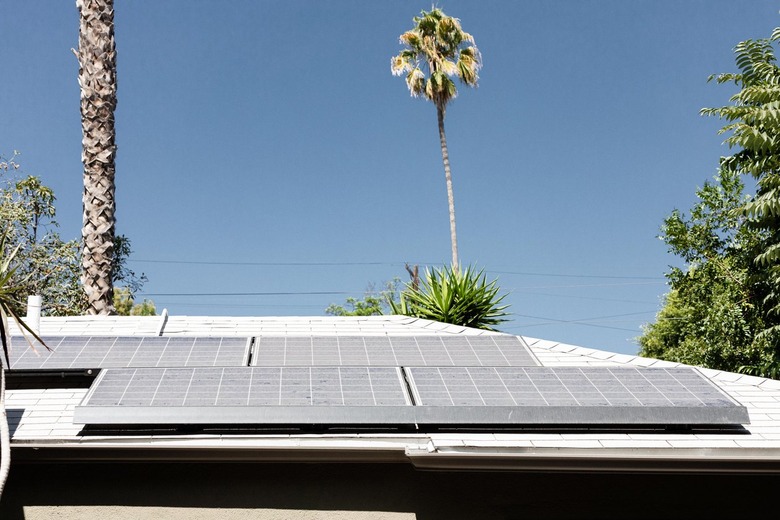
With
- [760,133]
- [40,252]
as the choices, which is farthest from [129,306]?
[760,133]

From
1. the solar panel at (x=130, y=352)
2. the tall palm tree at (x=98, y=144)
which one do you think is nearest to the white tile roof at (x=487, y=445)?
the solar panel at (x=130, y=352)

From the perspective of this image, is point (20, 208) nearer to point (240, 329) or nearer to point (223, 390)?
point (240, 329)

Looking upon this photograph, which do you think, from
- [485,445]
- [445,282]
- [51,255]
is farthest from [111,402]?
[51,255]

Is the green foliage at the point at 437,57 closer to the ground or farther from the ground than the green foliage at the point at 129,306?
farther from the ground

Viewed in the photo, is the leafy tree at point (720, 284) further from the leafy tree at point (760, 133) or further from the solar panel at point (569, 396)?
the solar panel at point (569, 396)

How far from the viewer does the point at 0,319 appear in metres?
7.53

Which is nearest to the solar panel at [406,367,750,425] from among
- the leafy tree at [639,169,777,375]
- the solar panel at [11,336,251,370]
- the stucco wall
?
the stucco wall

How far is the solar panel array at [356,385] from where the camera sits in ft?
26.0

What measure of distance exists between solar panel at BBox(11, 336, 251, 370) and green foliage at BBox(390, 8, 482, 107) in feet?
90.0

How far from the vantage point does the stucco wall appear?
302 inches

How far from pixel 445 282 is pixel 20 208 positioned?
53.4ft

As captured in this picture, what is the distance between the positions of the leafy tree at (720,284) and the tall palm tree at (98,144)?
58.0ft

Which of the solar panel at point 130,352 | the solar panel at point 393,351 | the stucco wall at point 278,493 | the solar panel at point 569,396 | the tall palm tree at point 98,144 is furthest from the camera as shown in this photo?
the tall palm tree at point 98,144

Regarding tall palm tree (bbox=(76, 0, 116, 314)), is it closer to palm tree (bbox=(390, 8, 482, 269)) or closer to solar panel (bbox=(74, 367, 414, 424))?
solar panel (bbox=(74, 367, 414, 424))
